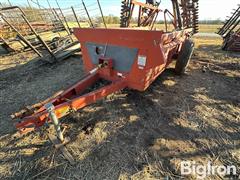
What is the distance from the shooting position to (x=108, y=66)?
311 centimetres

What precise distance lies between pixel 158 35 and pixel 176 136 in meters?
1.47

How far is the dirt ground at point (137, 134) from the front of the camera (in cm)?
218

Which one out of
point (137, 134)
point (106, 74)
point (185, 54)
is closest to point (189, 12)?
point (185, 54)

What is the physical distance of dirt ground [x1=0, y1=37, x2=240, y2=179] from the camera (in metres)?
2.18

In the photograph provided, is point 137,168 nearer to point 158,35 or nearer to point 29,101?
point 158,35

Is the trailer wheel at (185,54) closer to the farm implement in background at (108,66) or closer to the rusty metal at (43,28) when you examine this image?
the farm implement in background at (108,66)

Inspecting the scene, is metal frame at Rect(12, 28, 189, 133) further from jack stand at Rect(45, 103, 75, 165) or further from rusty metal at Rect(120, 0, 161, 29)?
rusty metal at Rect(120, 0, 161, 29)

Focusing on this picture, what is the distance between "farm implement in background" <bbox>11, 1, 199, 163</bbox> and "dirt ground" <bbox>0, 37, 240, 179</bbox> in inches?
10.8

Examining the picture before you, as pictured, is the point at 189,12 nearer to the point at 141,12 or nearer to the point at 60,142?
the point at 141,12

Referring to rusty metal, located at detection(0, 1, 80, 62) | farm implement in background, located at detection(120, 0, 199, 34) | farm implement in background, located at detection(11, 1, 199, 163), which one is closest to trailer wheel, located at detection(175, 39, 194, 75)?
farm implement in background, located at detection(11, 1, 199, 163)

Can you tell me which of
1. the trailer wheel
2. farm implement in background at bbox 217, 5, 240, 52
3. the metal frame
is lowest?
farm implement in background at bbox 217, 5, 240, 52

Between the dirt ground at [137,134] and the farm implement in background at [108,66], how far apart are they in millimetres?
274

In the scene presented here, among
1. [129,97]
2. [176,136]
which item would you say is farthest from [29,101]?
[176,136]

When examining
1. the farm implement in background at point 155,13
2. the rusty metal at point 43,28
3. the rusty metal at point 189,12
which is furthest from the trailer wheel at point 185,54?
the rusty metal at point 43,28
